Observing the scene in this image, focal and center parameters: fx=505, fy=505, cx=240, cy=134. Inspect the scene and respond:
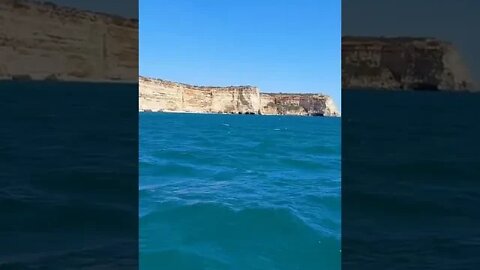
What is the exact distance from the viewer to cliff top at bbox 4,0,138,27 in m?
1.60

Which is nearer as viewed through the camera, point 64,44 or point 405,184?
point 64,44

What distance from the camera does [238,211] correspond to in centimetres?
698

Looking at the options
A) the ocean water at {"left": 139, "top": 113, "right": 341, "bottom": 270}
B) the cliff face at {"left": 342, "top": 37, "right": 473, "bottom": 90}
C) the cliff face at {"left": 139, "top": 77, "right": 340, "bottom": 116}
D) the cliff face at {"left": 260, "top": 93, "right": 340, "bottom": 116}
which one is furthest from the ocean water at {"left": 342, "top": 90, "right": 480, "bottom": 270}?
the cliff face at {"left": 260, "top": 93, "right": 340, "bottom": 116}

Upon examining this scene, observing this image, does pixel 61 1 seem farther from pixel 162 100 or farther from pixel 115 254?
pixel 162 100

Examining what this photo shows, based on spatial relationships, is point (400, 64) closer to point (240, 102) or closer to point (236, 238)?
point (236, 238)

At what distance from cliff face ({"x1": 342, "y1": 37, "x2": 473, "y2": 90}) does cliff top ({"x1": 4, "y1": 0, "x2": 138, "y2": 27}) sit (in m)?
0.75

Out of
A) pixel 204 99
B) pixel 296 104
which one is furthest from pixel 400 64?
pixel 296 104

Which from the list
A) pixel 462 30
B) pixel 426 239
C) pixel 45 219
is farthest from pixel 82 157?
pixel 462 30

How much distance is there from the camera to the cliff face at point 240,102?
32.6 metres

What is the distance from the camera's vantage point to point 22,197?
158 centimetres

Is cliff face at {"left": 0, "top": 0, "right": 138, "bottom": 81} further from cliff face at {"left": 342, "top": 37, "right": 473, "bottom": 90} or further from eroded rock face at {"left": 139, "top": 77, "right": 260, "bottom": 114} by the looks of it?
eroded rock face at {"left": 139, "top": 77, "right": 260, "bottom": 114}

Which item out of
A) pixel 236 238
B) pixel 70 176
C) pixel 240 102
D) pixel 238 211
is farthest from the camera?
pixel 240 102

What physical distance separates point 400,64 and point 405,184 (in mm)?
437

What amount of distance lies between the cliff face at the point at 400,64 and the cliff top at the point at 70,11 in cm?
75
